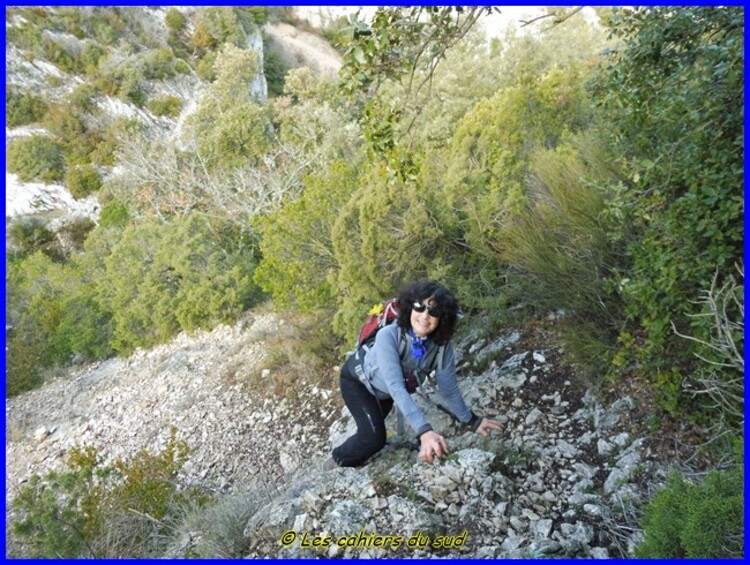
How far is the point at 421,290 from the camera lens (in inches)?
108

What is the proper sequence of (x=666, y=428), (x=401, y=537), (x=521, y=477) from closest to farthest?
(x=401, y=537)
(x=521, y=477)
(x=666, y=428)

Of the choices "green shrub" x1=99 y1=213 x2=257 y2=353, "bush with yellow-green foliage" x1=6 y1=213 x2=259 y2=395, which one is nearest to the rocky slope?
"green shrub" x1=99 y1=213 x2=257 y2=353

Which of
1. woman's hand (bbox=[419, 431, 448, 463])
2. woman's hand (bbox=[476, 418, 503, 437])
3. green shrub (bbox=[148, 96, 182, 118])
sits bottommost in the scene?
woman's hand (bbox=[476, 418, 503, 437])

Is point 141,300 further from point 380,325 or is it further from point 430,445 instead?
point 430,445

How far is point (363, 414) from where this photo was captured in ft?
10.4

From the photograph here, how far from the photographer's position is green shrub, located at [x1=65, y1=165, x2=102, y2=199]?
19.4 metres

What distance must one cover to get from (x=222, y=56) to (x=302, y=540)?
2255 cm

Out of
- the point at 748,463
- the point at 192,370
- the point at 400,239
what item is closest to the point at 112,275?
the point at 192,370

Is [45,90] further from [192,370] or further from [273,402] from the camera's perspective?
[273,402]

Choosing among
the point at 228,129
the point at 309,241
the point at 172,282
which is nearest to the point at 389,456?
the point at 309,241

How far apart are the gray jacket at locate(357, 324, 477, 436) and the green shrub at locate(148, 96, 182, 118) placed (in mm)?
22018

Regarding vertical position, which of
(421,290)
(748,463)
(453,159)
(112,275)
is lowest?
(112,275)

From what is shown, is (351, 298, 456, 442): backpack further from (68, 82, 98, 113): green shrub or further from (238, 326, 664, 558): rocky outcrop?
(68, 82, 98, 113): green shrub

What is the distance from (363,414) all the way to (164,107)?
22.2 meters
